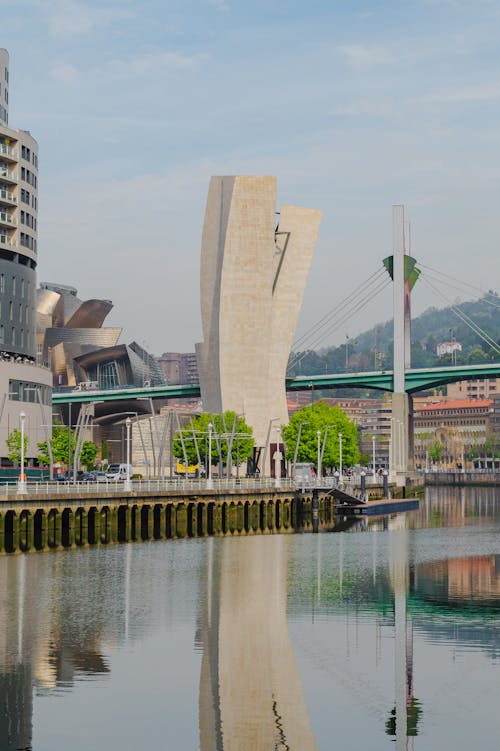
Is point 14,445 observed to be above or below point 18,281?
below

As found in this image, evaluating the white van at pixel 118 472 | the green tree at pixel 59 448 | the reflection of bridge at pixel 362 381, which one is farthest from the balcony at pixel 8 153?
the reflection of bridge at pixel 362 381

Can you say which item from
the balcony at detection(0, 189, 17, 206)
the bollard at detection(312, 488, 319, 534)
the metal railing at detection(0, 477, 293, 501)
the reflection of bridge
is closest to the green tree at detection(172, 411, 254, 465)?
the reflection of bridge

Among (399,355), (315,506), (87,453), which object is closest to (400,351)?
(399,355)

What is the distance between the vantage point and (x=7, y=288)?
376 ft

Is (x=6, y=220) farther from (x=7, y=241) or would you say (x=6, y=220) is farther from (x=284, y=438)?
(x=284, y=438)

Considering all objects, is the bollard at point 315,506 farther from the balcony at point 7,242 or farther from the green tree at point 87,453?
the green tree at point 87,453

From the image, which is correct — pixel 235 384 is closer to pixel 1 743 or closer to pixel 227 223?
pixel 227 223

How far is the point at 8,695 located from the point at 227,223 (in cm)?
12114

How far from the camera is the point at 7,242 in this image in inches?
4473

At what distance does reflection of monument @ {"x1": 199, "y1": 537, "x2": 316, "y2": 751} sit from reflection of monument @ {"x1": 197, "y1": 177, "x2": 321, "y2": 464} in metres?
96.1

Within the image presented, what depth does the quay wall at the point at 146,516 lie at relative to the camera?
69.0 metres

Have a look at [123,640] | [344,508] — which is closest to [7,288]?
[344,508]

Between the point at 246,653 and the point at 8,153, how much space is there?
79688mm

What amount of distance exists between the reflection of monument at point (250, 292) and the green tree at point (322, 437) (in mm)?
15697
